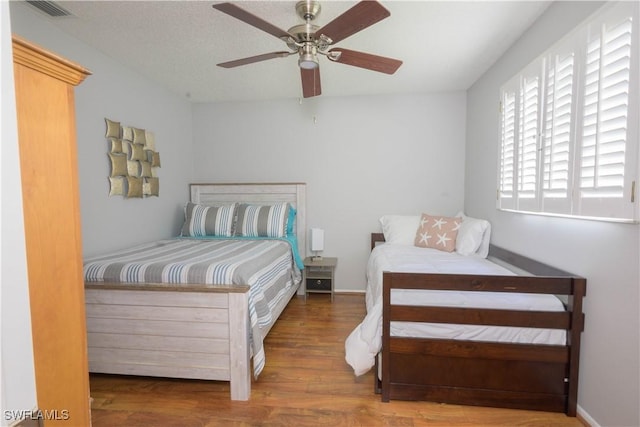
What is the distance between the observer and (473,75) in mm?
2846

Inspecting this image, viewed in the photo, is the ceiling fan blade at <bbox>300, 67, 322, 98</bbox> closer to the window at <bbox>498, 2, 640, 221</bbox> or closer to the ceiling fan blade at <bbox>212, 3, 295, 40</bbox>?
the ceiling fan blade at <bbox>212, 3, 295, 40</bbox>

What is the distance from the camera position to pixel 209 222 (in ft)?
10.5

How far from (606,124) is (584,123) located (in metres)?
0.14

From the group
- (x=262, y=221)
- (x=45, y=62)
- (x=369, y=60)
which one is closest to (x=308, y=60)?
(x=369, y=60)

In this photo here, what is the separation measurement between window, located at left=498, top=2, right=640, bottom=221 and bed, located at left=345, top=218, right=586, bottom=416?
0.46m

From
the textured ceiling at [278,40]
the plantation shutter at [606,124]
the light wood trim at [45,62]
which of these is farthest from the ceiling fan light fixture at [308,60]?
the plantation shutter at [606,124]

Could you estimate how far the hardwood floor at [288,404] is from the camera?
4.97ft

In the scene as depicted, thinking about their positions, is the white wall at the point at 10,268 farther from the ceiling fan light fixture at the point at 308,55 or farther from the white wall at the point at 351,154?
the white wall at the point at 351,154

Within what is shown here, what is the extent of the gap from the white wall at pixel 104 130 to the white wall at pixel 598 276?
3.21 metres

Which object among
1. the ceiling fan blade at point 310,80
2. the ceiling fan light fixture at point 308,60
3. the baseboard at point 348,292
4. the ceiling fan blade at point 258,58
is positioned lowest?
the baseboard at point 348,292

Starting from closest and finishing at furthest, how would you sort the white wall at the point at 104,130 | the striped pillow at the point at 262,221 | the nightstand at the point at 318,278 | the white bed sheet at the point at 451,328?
the white bed sheet at the point at 451,328, the white wall at the point at 104,130, the striped pillow at the point at 262,221, the nightstand at the point at 318,278

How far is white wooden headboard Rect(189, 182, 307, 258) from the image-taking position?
3.50m

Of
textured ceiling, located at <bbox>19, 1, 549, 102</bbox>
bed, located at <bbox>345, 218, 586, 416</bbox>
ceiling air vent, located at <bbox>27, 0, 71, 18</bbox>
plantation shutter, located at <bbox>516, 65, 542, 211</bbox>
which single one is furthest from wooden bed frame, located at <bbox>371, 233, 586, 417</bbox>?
ceiling air vent, located at <bbox>27, 0, 71, 18</bbox>

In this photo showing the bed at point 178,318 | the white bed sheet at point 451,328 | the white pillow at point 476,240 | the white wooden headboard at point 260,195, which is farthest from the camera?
the white wooden headboard at point 260,195
